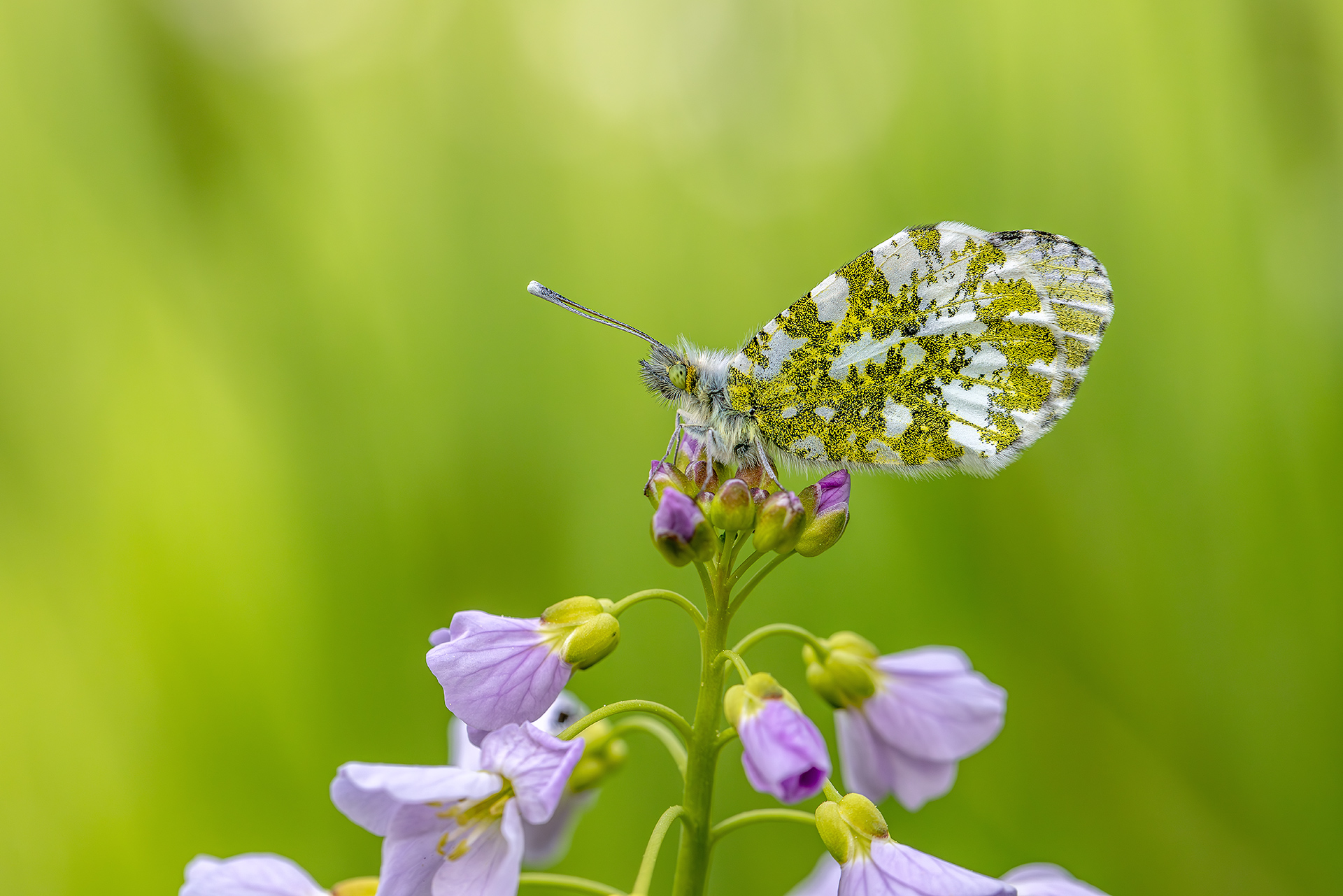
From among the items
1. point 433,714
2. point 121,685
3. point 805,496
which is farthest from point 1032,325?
point 121,685

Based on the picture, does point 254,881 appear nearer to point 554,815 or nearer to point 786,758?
point 554,815

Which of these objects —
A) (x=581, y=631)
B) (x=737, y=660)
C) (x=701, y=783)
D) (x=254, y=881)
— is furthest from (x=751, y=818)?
(x=254, y=881)

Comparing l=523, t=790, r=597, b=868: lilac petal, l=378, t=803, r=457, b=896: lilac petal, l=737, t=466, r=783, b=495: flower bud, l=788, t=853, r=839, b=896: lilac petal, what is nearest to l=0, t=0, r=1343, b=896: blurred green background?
l=788, t=853, r=839, b=896: lilac petal

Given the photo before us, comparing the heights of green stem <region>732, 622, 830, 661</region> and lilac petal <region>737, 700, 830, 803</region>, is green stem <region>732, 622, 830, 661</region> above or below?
above

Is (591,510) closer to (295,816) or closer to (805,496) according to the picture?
(295,816)

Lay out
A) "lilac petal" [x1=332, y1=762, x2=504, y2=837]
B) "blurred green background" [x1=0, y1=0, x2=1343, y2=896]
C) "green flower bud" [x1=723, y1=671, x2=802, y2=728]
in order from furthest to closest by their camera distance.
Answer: "blurred green background" [x1=0, y1=0, x2=1343, y2=896]
"green flower bud" [x1=723, y1=671, x2=802, y2=728]
"lilac petal" [x1=332, y1=762, x2=504, y2=837]

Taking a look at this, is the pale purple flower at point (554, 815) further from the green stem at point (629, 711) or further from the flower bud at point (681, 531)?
the flower bud at point (681, 531)

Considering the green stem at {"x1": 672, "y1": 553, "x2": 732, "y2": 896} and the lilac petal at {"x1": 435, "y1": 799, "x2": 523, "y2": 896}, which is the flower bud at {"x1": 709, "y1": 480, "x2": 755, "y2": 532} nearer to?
the green stem at {"x1": 672, "y1": 553, "x2": 732, "y2": 896}
